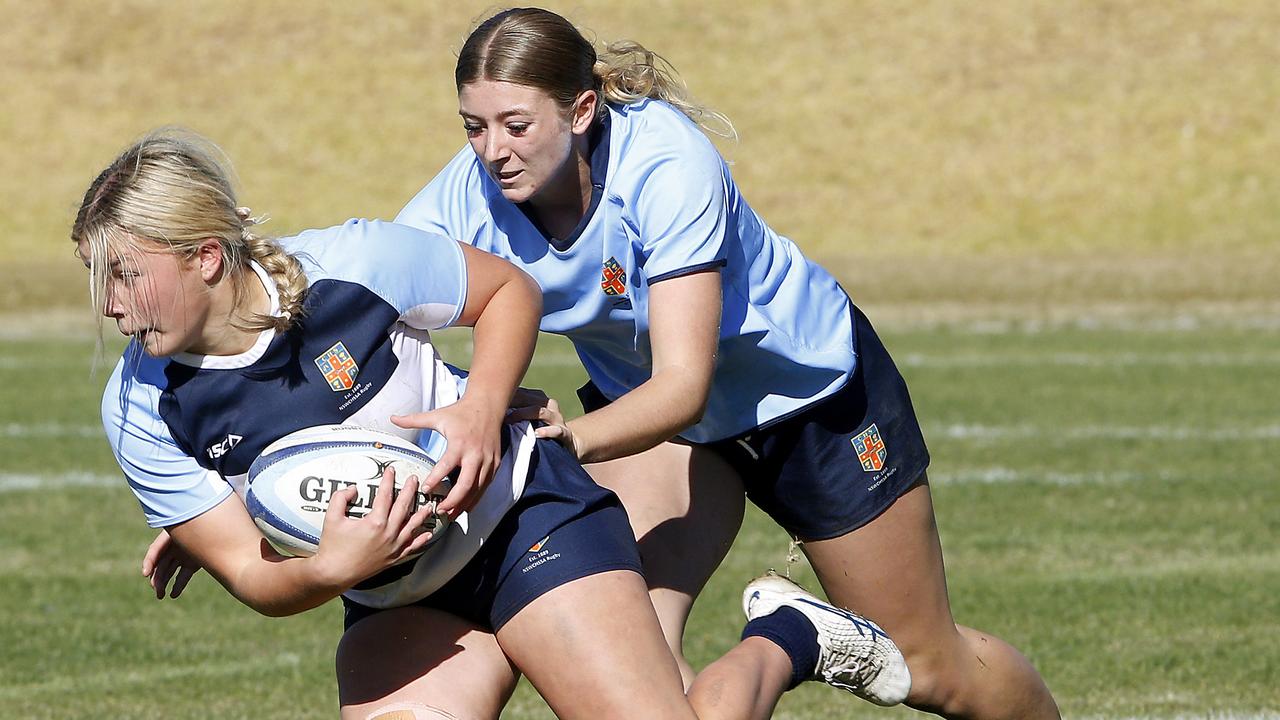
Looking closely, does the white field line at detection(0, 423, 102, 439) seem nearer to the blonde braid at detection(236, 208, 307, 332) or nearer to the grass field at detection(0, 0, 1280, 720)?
the grass field at detection(0, 0, 1280, 720)

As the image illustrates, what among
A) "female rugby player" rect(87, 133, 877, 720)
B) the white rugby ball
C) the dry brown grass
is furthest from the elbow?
the dry brown grass

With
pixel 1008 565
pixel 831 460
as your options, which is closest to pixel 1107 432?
pixel 1008 565

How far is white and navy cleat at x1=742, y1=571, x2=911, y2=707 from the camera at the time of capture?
409 centimetres

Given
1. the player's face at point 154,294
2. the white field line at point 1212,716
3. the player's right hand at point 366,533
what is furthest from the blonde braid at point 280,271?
the white field line at point 1212,716

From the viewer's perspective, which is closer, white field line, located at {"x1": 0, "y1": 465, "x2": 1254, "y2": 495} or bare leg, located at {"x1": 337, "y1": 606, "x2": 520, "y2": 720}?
bare leg, located at {"x1": 337, "y1": 606, "x2": 520, "y2": 720}

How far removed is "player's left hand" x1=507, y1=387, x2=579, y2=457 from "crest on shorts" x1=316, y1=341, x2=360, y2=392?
0.37 metres

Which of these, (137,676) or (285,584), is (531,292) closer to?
(285,584)

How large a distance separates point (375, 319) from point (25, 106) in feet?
94.1

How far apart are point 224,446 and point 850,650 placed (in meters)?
1.57

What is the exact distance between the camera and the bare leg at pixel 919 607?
4367 mm

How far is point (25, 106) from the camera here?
30.0 metres

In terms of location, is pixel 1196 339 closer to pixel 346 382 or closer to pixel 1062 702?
pixel 1062 702

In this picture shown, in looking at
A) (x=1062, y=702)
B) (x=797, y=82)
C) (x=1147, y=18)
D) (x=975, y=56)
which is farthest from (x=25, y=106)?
(x=1062, y=702)

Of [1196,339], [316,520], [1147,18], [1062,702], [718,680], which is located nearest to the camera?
[316,520]
